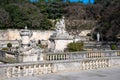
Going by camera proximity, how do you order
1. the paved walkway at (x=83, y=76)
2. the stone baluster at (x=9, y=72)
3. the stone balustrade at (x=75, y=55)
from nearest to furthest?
1. the stone baluster at (x=9, y=72)
2. the paved walkway at (x=83, y=76)
3. the stone balustrade at (x=75, y=55)

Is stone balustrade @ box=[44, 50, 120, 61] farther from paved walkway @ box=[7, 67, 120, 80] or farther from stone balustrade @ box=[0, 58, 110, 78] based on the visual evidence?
paved walkway @ box=[7, 67, 120, 80]

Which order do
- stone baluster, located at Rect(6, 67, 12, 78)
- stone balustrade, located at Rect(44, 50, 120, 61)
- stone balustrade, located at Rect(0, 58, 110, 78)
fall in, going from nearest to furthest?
stone baluster, located at Rect(6, 67, 12, 78) → stone balustrade, located at Rect(0, 58, 110, 78) → stone balustrade, located at Rect(44, 50, 120, 61)

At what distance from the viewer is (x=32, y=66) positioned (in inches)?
427

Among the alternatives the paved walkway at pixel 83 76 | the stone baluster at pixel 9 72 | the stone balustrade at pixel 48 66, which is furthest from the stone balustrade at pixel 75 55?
the stone baluster at pixel 9 72

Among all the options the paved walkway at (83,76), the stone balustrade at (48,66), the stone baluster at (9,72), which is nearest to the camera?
the stone baluster at (9,72)

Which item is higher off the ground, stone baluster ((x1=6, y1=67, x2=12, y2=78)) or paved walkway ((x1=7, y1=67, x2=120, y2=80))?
stone baluster ((x1=6, y1=67, x2=12, y2=78))

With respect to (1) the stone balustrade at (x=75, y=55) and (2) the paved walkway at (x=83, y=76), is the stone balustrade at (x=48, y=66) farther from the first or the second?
(1) the stone balustrade at (x=75, y=55)

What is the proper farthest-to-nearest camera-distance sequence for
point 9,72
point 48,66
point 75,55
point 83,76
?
point 75,55, point 48,66, point 83,76, point 9,72

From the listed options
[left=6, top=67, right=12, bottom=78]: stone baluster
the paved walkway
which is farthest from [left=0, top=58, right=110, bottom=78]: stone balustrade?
the paved walkway

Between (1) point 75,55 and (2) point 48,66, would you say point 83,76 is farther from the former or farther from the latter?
(1) point 75,55

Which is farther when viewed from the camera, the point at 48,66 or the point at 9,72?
the point at 48,66

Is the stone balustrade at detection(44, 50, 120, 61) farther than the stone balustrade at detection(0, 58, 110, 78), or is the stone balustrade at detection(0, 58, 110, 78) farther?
the stone balustrade at detection(44, 50, 120, 61)

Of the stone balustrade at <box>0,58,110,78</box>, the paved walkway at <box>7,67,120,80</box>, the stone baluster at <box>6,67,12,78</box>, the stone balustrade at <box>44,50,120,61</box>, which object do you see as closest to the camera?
the stone baluster at <box>6,67,12,78</box>

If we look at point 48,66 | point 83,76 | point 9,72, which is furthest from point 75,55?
point 9,72
